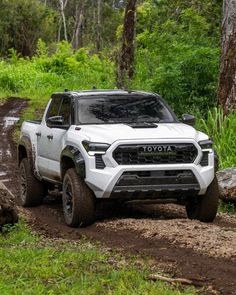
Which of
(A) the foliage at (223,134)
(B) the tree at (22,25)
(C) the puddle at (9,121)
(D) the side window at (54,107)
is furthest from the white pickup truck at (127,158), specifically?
(B) the tree at (22,25)

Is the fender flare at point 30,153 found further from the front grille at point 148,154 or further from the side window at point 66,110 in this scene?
the front grille at point 148,154

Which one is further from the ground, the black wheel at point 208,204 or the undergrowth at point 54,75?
the black wheel at point 208,204

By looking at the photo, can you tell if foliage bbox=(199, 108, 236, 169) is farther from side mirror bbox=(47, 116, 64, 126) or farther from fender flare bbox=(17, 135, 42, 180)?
side mirror bbox=(47, 116, 64, 126)

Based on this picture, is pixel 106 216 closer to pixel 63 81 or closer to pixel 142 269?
pixel 142 269

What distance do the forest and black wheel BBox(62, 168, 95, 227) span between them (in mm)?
Result: 140

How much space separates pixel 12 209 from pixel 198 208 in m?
2.47

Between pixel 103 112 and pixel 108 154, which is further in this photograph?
pixel 103 112

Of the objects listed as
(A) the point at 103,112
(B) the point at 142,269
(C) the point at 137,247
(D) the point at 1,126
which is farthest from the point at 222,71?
(D) the point at 1,126

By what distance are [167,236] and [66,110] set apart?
310 centimetres

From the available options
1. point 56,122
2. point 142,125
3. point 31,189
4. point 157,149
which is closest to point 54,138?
point 56,122

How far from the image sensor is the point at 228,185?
10836 mm

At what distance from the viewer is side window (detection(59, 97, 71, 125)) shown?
33.2ft

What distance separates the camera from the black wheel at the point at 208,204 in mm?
9305

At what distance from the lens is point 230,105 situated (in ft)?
46.7
